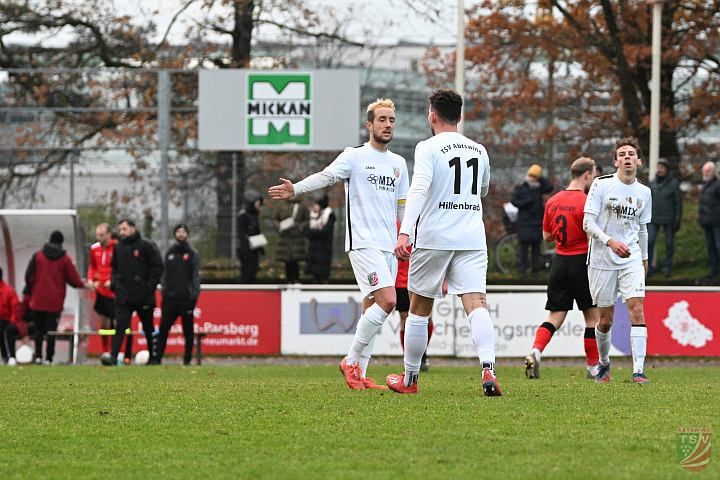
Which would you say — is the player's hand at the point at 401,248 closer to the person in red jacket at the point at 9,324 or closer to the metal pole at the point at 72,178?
the person in red jacket at the point at 9,324

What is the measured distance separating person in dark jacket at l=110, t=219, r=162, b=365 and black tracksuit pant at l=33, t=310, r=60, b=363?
61.3 inches

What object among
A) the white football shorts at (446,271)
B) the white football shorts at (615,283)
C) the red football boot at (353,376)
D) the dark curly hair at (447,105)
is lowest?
the red football boot at (353,376)

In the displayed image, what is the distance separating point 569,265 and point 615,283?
962mm

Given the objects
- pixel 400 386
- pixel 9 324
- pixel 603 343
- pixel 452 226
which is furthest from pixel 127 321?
pixel 452 226

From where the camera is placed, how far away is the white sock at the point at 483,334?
963cm

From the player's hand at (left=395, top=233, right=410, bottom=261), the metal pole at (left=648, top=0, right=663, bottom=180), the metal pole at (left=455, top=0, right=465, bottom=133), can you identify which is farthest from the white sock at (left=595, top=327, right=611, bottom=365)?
the metal pole at (left=455, top=0, right=465, bottom=133)

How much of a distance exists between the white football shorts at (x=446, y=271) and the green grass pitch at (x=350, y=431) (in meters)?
0.77

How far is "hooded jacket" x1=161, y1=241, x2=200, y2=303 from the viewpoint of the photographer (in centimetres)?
1933

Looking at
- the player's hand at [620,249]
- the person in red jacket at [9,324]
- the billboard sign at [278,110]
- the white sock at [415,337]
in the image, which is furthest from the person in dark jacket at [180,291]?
the white sock at [415,337]

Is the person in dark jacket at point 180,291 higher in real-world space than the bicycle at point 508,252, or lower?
lower

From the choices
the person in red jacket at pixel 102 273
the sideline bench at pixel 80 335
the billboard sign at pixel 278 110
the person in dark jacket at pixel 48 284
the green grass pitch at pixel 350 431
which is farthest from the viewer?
the billboard sign at pixel 278 110

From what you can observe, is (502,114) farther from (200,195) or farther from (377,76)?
(200,195)

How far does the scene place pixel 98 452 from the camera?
7070mm

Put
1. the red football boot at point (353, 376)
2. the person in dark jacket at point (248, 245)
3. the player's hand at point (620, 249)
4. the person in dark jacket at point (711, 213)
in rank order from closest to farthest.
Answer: the red football boot at point (353, 376) → the player's hand at point (620, 249) → the person in dark jacket at point (711, 213) → the person in dark jacket at point (248, 245)
